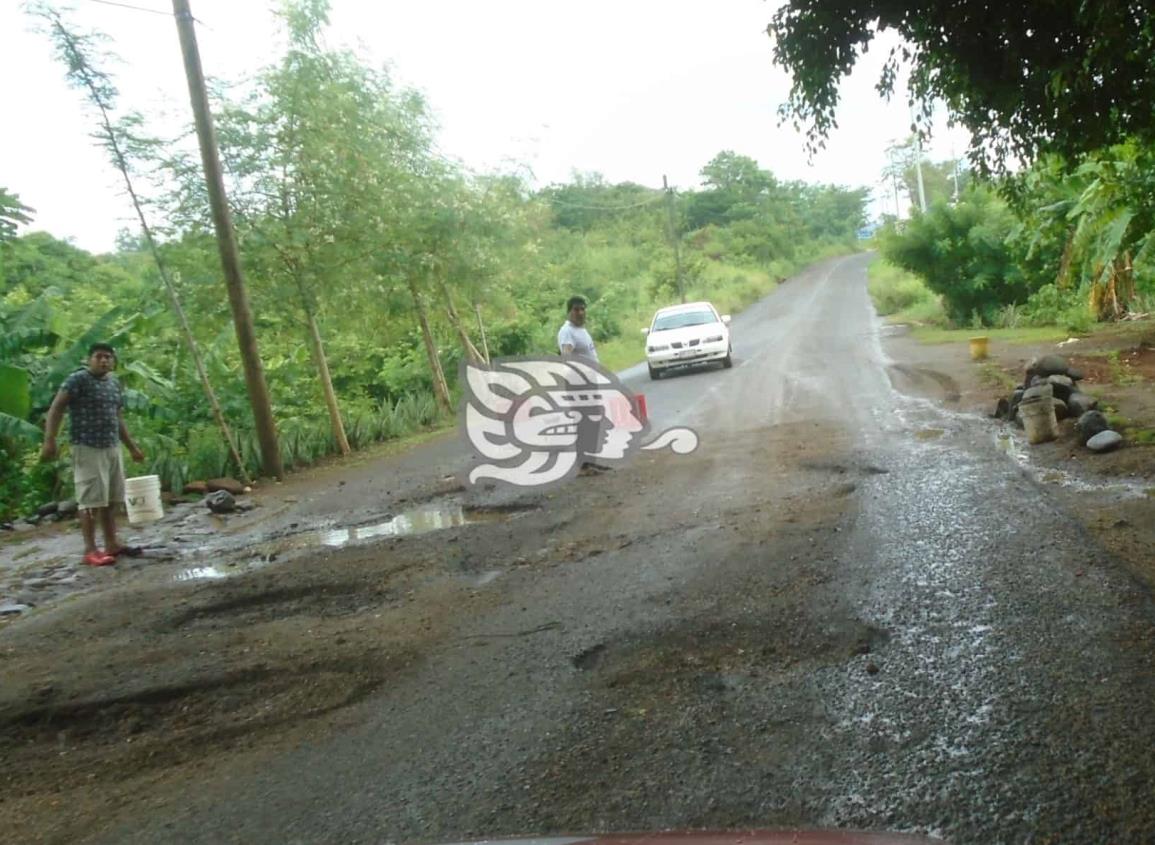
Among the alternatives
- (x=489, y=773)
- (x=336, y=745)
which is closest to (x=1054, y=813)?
(x=489, y=773)

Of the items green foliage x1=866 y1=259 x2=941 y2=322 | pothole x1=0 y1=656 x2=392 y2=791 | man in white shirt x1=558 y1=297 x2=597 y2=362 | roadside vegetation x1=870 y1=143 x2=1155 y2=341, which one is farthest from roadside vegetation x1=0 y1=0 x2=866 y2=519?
green foliage x1=866 y1=259 x2=941 y2=322

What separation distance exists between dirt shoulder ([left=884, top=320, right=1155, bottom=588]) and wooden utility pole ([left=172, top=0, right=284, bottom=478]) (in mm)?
8675

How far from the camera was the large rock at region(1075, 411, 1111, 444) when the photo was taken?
7.48m

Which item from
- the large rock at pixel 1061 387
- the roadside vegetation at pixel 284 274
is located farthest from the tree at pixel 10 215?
the large rock at pixel 1061 387

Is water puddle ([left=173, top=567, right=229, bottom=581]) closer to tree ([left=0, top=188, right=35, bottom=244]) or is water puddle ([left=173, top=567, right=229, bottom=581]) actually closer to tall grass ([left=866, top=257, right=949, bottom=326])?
tree ([left=0, top=188, right=35, bottom=244])

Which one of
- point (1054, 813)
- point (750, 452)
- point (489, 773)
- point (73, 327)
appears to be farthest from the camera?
point (73, 327)

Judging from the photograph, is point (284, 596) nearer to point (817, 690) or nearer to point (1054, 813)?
point (817, 690)

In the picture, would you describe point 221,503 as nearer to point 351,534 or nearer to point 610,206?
point 351,534

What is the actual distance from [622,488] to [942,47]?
4308 millimetres

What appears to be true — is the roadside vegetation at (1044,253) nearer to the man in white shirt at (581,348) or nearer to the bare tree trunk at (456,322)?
the man in white shirt at (581,348)

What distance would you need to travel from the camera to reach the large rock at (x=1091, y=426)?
7.48 metres

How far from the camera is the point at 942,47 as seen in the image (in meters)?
5.91

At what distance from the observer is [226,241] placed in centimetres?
1082

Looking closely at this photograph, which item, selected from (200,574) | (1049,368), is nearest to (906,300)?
(1049,368)
